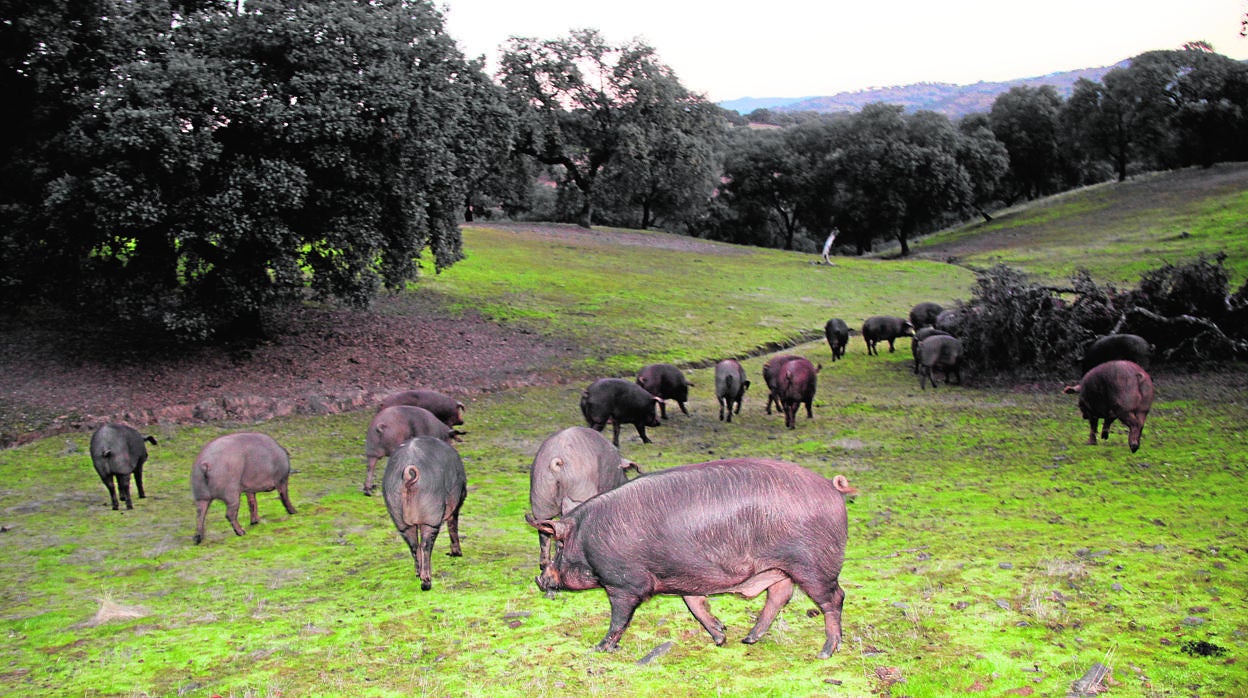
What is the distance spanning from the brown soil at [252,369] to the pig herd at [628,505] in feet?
17.0

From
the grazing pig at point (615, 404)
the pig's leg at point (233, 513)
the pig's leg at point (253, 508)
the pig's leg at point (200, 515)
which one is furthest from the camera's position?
the grazing pig at point (615, 404)

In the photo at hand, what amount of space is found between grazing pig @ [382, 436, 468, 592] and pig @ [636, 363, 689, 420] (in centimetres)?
907

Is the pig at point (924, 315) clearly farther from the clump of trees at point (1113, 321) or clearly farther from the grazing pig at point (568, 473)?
the grazing pig at point (568, 473)

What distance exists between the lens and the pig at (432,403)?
14766 millimetres

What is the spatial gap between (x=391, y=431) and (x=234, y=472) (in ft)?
8.25

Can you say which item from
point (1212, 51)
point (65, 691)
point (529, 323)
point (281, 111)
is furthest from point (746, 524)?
point (1212, 51)

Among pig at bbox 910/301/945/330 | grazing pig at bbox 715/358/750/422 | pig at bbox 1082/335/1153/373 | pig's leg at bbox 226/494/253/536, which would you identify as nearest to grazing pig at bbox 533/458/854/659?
pig's leg at bbox 226/494/253/536

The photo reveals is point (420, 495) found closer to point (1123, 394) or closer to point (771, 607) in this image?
point (771, 607)

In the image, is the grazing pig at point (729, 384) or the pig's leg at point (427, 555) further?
the grazing pig at point (729, 384)

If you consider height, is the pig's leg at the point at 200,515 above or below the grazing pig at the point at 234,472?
below

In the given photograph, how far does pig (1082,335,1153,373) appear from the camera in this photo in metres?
17.5

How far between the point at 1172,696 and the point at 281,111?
17.4 meters

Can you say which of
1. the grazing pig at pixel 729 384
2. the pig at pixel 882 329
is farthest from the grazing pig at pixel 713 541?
the pig at pixel 882 329

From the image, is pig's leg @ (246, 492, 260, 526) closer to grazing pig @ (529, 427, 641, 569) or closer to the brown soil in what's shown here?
grazing pig @ (529, 427, 641, 569)
